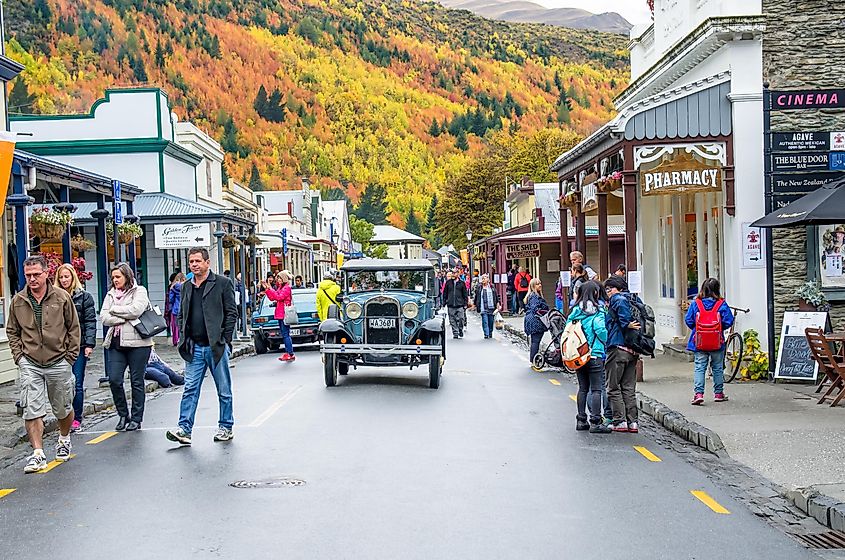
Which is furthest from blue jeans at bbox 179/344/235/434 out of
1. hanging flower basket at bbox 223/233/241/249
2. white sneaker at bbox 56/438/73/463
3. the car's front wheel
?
hanging flower basket at bbox 223/233/241/249

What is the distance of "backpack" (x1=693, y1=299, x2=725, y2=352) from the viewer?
13.3m

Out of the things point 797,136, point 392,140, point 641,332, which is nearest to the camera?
point 641,332

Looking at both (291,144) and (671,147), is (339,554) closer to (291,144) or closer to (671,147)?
(671,147)

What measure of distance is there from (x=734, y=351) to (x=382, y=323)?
5589 mm

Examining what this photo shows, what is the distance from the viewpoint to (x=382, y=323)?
1673 centimetres

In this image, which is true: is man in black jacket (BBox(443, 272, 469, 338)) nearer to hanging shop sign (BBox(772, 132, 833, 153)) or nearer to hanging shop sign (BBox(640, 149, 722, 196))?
hanging shop sign (BBox(640, 149, 722, 196))

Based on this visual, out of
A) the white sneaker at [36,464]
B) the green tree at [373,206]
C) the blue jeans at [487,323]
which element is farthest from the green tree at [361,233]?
the white sneaker at [36,464]

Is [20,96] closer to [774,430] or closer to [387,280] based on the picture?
[387,280]

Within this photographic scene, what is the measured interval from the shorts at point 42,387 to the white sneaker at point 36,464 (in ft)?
1.21

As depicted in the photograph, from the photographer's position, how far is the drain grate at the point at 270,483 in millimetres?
8734

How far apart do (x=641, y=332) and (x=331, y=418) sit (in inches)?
151

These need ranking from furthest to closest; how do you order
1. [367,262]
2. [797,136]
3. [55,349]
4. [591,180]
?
[591,180] → [367,262] → [797,136] → [55,349]

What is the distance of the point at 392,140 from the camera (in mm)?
188000

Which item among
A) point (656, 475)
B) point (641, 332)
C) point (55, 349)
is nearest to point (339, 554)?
point (656, 475)
